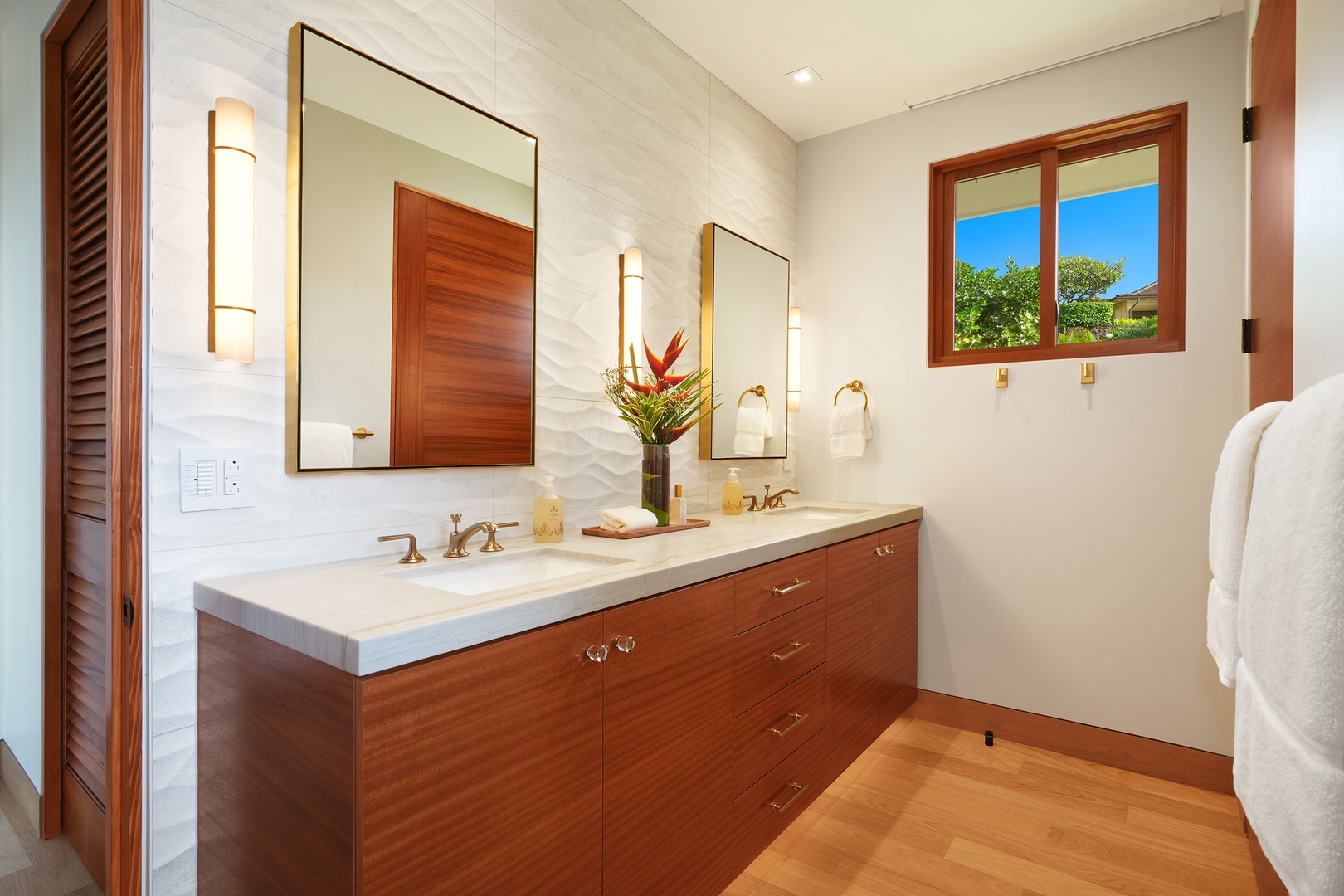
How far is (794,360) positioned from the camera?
3.07 m

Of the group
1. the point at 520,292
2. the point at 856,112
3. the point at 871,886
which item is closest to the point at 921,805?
the point at 871,886

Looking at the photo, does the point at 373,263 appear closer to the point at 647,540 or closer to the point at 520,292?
the point at 520,292

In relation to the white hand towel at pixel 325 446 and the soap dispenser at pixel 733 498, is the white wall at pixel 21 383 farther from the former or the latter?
the soap dispenser at pixel 733 498

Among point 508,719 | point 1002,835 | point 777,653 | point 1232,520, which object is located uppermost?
point 1232,520

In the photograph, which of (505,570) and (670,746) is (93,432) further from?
(670,746)

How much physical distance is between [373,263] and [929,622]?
244 centimetres

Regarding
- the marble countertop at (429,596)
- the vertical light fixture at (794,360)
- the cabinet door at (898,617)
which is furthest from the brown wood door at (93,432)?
the vertical light fixture at (794,360)

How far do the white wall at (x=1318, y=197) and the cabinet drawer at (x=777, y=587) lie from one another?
1108mm

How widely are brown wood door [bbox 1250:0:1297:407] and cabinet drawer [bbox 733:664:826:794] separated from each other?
4.21 feet

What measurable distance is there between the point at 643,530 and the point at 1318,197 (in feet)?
4.94

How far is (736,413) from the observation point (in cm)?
273

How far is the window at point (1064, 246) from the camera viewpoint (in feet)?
7.86

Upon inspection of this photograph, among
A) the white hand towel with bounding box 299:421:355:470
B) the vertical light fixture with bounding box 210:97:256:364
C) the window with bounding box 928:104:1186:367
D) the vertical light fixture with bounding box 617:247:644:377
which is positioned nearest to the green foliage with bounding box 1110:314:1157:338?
the window with bounding box 928:104:1186:367

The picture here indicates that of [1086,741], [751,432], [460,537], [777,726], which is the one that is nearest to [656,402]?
[460,537]
